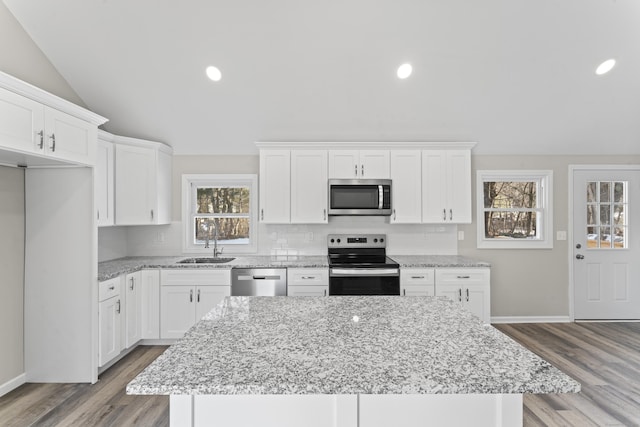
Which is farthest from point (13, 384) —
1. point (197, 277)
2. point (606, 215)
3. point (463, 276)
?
point (606, 215)

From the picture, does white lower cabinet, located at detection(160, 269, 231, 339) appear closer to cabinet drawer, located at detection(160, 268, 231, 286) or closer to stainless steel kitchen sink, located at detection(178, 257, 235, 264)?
cabinet drawer, located at detection(160, 268, 231, 286)

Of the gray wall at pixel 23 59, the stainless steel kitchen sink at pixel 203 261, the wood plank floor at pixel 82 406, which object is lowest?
the wood plank floor at pixel 82 406

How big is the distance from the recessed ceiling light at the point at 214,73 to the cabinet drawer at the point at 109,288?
209cm

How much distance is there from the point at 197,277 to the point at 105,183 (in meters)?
1.29

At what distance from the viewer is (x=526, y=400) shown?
2664 millimetres

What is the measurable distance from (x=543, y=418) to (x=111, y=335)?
3.46 meters

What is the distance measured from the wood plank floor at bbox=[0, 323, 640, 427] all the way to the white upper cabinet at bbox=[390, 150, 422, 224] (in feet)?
6.18

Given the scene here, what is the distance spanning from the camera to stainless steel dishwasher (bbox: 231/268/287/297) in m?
3.74

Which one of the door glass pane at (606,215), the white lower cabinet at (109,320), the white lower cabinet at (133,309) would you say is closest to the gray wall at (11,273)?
the white lower cabinet at (109,320)

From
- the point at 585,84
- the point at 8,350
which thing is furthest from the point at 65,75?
the point at 585,84

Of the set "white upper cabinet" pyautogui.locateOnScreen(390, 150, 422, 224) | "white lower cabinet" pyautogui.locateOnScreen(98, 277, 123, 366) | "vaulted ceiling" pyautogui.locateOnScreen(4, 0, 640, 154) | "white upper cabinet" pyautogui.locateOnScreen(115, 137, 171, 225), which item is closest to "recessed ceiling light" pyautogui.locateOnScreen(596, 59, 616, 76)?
"vaulted ceiling" pyautogui.locateOnScreen(4, 0, 640, 154)

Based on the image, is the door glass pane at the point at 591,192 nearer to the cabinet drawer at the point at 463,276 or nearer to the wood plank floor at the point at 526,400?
the wood plank floor at the point at 526,400

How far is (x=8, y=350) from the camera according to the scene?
283 centimetres

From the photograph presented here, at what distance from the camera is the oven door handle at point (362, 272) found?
3.67m
